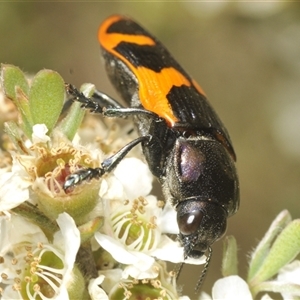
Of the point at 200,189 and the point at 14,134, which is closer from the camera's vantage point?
the point at 14,134

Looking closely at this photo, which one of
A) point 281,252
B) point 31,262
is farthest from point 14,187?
point 281,252

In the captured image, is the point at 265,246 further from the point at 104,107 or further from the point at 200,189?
the point at 104,107

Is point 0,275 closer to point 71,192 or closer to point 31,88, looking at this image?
point 71,192

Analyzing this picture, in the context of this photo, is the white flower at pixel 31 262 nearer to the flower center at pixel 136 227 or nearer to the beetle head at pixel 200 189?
the flower center at pixel 136 227

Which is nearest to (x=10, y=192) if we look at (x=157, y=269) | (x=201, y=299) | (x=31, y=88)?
(x=31, y=88)

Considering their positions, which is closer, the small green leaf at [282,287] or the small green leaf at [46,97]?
the small green leaf at [46,97]

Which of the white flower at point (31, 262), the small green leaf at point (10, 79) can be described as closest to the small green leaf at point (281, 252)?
the white flower at point (31, 262)
